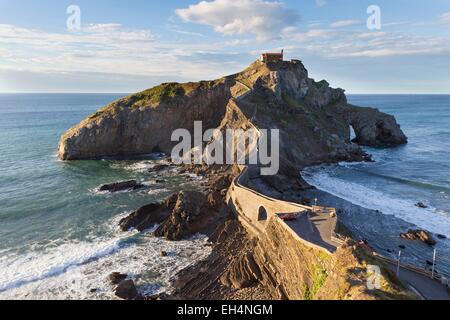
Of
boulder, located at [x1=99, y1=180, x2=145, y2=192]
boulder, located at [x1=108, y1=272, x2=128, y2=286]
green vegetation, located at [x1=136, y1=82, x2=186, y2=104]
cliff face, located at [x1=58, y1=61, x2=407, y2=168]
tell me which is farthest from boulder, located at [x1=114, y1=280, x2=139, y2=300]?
green vegetation, located at [x1=136, y1=82, x2=186, y2=104]

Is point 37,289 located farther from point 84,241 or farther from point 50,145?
point 50,145

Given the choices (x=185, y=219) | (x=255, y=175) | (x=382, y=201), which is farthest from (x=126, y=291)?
(x=382, y=201)

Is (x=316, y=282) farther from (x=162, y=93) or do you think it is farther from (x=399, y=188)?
(x=162, y=93)

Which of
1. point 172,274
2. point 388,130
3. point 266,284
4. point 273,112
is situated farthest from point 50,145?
point 388,130

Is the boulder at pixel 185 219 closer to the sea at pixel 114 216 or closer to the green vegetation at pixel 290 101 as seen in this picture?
the sea at pixel 114 216

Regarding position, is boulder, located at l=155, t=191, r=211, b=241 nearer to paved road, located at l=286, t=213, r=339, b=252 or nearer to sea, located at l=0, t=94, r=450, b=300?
sea, located at l=0, t=94, r=450, b=300

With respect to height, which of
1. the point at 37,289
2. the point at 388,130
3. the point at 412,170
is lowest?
the point at 37,289
